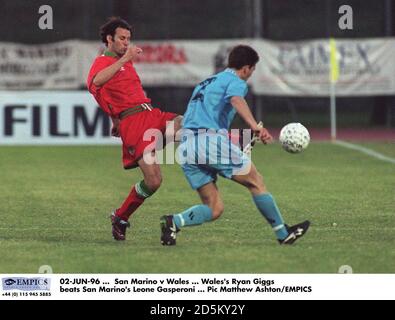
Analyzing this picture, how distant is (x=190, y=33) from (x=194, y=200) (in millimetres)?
29386

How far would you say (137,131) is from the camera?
11.8 metres

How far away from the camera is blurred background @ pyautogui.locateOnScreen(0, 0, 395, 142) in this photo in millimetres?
35094

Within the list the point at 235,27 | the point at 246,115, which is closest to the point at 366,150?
the point at 246,115

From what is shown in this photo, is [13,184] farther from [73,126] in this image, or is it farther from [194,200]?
[73,126]

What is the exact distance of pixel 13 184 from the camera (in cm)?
1841

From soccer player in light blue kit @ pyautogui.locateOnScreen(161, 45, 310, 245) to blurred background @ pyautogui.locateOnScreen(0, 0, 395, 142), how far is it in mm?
21295

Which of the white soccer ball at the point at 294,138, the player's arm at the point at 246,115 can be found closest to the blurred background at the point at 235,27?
the white soccer ball at the point at 294,138

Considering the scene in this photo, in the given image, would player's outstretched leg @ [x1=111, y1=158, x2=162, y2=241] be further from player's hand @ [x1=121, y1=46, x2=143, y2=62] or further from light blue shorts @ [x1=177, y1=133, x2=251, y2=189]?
player's hand @ [x1=121, y1=46, x2=143, y2=62]

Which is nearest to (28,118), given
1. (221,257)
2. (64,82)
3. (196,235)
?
(64,82)

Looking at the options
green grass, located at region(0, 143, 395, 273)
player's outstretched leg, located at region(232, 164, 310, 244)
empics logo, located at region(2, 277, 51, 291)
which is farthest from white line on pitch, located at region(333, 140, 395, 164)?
empics logo, located at region(2, 277, 51, 291)

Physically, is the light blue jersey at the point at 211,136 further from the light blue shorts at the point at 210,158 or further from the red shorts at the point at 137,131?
the red shorts at the point at 137,131

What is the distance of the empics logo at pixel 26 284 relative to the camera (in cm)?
909

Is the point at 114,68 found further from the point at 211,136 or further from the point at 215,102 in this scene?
the point at 211,136

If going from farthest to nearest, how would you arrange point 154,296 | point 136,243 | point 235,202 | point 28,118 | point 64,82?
1. point 64,82
2. point 28,118
3. point 235,202
4. point 136,243
5. point 154,296
